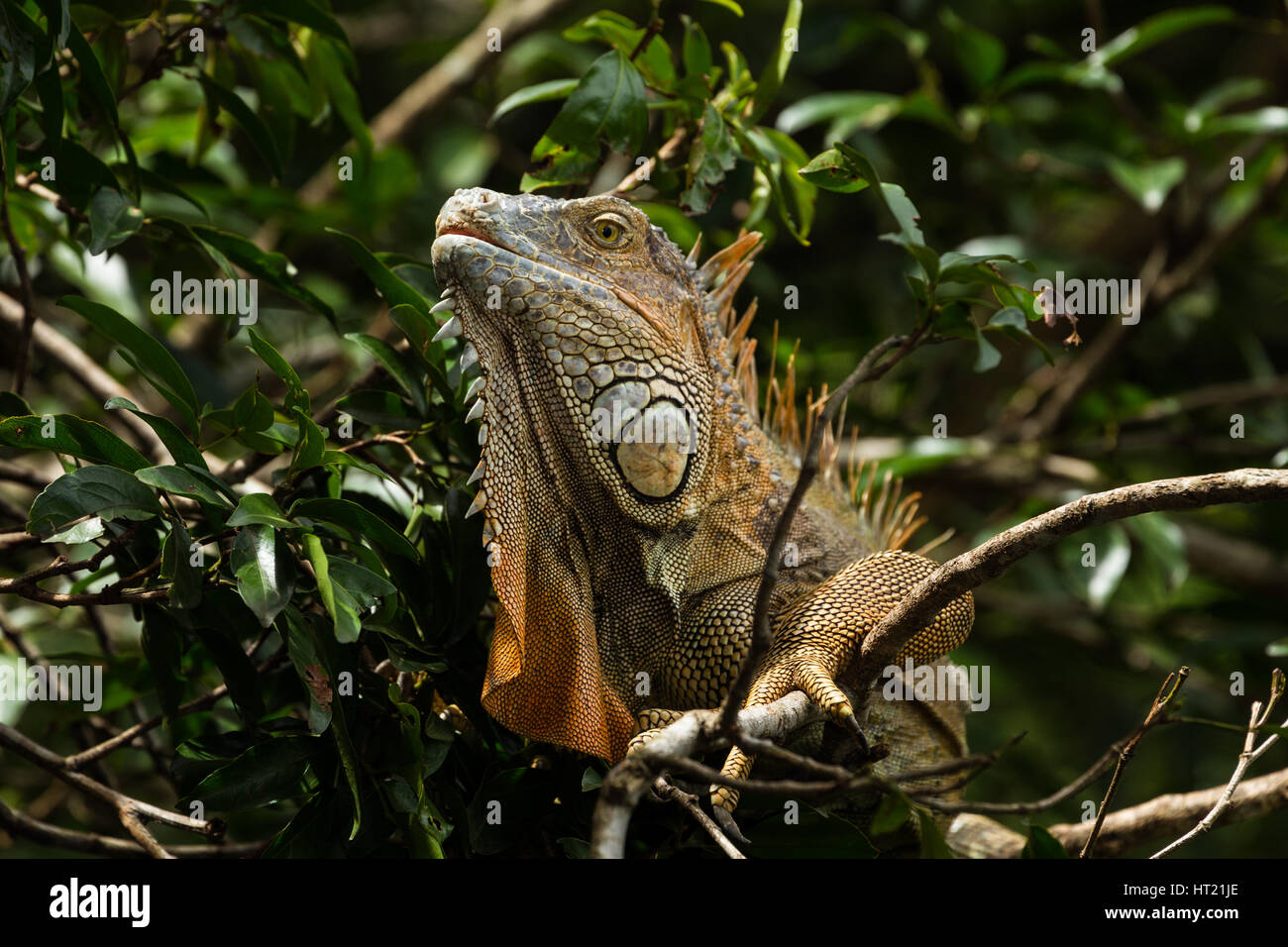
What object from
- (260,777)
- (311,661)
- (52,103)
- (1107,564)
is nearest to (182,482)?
(311,661)

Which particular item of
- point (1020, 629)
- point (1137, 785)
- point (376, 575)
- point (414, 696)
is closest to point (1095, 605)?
point (1020, 629)

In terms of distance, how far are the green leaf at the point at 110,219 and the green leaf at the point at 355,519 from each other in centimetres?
133

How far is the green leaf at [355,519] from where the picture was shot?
318 cm

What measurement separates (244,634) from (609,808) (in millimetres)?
1756

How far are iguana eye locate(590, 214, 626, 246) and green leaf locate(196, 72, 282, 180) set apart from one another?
163 centimetres

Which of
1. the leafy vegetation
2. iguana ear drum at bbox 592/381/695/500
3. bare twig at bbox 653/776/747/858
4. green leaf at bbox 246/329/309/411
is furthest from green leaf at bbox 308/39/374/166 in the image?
bare twig at bbox 653/776/747/858

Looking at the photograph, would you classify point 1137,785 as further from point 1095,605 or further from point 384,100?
point 384,100

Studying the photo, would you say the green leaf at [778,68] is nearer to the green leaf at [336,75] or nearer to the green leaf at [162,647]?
the green leaf at [336,75]

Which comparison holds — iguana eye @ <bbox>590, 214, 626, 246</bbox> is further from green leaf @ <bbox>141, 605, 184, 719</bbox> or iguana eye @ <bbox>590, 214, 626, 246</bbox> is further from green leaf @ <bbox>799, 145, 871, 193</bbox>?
green leaf @ <bbox>141, 605, 184, 719</bbox>

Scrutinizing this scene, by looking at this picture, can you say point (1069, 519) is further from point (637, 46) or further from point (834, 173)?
point (637, 46)

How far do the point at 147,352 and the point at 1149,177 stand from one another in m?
5.16

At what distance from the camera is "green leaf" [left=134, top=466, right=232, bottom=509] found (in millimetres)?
2914
